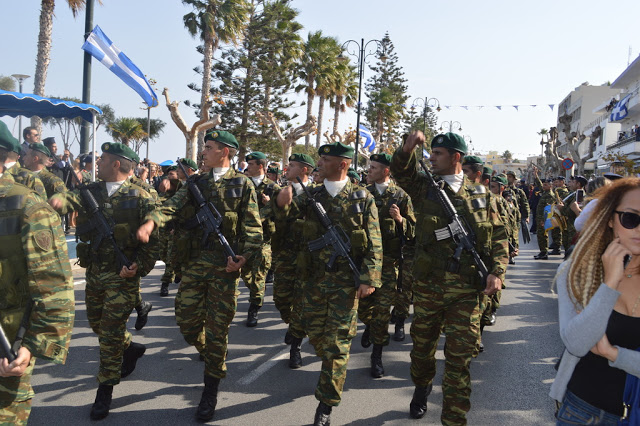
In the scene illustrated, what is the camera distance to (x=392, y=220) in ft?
19.0

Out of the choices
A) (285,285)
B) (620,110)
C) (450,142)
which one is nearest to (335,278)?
Answer: (450,142)

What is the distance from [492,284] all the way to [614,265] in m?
1.93

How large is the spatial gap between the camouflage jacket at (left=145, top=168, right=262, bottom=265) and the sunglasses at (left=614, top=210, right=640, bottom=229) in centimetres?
293

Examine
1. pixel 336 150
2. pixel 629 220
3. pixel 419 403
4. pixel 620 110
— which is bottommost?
pixel 419 403

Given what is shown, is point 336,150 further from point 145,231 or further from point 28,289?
point 28,289

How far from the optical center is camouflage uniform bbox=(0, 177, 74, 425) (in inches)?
88.4

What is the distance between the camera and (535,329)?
706 centimetres

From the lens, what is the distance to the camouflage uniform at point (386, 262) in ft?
17.0

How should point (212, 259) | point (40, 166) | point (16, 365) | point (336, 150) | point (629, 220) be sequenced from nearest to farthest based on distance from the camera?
1. point (629, 220)
2. point (16, 365)
3. point (212, 259)
4. point (336, 150)
5. point (40, 166)

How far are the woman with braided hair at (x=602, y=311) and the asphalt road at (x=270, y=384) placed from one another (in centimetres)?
Answer: 222

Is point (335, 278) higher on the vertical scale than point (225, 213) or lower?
lower

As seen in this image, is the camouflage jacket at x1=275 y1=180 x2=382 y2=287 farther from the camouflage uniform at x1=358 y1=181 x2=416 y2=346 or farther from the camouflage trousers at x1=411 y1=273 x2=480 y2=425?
the camouflage uniform at x1=358 y1=181 x2=416 y2=346

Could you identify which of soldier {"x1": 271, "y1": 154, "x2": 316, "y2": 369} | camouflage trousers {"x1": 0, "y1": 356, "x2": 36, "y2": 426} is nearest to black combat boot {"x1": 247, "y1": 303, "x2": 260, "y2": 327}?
soldier {"x1": 271, "y1": 154, "x2": 316, "y2": 369}

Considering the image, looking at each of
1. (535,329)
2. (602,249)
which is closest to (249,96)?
(535,329)
